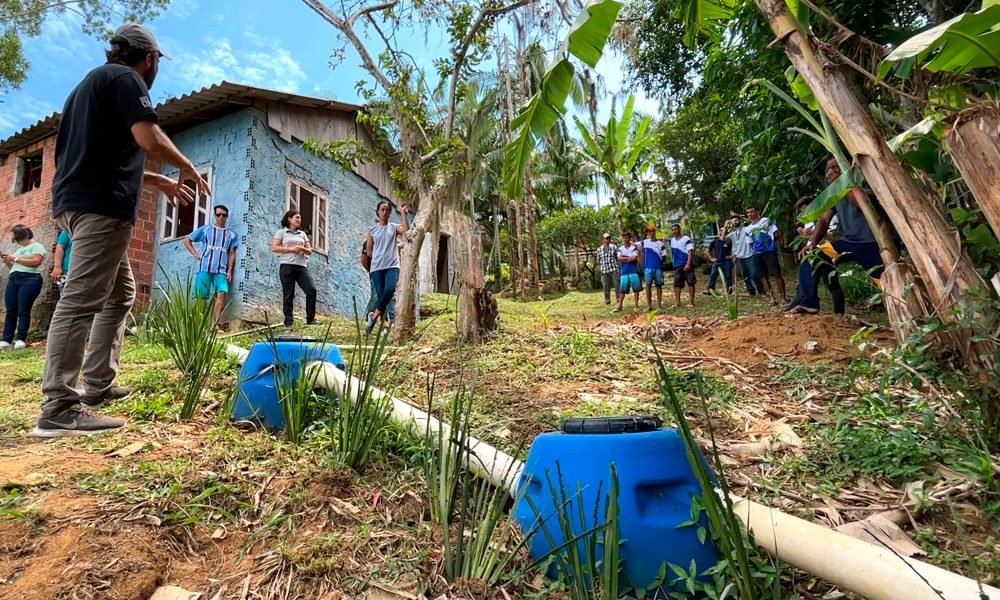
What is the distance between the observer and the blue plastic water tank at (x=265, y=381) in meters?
2.60

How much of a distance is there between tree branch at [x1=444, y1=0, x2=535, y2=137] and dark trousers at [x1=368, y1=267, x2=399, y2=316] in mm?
1777

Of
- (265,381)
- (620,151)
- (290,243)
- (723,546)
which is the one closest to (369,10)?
(290,243)

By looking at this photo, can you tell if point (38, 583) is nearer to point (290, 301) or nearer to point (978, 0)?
point (290, 301)

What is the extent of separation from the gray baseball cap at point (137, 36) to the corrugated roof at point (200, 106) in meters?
5.87

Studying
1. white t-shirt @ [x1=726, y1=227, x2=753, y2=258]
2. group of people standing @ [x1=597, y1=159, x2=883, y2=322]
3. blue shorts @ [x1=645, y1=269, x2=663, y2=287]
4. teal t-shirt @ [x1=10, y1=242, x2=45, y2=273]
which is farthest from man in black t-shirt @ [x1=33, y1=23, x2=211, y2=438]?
white t-shirt @ [x1=726, y1=227, x2=753, y2=258]

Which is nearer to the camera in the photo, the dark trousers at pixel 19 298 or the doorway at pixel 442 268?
the dark trousers at pixel 19 298

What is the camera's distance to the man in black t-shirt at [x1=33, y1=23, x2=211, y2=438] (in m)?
2.40

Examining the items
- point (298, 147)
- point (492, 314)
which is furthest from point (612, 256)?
point (492, 314)

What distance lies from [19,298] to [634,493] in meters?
8.39

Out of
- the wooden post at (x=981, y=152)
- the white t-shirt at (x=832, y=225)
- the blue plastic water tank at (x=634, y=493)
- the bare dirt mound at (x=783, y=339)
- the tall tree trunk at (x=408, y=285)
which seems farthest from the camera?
the tall tree trunk at (x=408, y=285)

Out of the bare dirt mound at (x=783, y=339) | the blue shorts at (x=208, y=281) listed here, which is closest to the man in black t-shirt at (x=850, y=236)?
the bare dirt mound at (x=783, y=339)

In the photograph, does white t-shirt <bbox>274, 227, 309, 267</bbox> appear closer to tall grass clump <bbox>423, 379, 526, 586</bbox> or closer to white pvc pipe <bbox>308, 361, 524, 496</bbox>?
white pvc pipe <bbox>308, 361, 524, 496</bbox>

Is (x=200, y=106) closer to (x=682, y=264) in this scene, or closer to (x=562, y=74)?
(x=562, y=74)

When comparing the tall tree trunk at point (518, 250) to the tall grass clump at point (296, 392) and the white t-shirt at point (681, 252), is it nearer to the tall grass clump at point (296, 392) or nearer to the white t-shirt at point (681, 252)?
the white t-shirt at point (681, 252)
